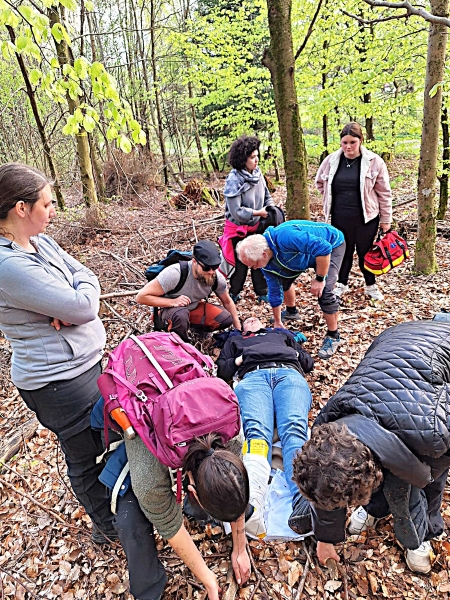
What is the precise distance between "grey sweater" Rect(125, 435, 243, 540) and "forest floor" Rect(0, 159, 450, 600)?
0.83 m

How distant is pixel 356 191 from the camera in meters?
4.53

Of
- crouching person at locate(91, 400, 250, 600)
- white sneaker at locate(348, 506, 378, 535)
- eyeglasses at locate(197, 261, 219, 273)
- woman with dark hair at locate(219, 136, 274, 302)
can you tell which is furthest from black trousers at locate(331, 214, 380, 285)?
crouching person at locate(91, 400, 250, 600)

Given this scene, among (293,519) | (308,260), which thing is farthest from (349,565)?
(308,260)

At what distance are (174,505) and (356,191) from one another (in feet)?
13.2

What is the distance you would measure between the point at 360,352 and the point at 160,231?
5.30 metres

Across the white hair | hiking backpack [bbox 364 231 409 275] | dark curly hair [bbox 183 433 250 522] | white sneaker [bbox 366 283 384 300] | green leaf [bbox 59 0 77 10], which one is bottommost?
white sneaker [bbox 366 283 384 300]

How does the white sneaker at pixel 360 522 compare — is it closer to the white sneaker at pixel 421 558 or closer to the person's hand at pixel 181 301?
the white sneaker at pixel 421 558

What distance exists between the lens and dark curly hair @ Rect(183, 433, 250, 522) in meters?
1.49

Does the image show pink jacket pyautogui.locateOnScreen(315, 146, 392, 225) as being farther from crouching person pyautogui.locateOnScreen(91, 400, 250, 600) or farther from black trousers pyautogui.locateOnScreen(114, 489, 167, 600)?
black trousers pyautogui.locateOnScreen(114, 489, 167, 600)

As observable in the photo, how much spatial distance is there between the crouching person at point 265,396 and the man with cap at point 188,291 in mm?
547

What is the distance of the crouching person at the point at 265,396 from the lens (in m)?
2.58

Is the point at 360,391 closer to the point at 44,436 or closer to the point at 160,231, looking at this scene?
the point at 44,436

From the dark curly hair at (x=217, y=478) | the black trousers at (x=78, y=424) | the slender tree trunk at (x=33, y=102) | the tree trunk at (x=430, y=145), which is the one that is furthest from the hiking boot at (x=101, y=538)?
the slender tree trunk at (x=33, y=102)

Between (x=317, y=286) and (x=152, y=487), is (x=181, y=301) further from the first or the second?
(x=152, y=487)
